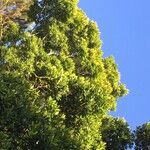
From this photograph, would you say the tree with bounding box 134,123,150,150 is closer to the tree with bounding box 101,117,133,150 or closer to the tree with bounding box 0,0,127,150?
the tree with bounding box 101,117,133,150

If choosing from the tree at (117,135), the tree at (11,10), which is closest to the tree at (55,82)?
the tree at (117,135)

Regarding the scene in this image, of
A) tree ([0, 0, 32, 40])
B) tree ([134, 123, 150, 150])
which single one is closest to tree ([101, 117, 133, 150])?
tree ([134, 123, 150, 150])

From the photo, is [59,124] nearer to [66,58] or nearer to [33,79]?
[33,79]

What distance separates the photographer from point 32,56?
20969mm

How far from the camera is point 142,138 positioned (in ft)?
80.5

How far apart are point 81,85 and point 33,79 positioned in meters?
1.98

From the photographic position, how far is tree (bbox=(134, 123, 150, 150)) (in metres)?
24.4

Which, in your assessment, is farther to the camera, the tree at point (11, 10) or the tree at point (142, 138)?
the tree at point (11, 10)

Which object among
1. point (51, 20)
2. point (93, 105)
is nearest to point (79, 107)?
point (93, 105)

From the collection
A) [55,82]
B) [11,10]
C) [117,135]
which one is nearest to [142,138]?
[117,135]

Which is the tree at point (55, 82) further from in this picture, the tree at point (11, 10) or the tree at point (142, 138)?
the tree at point (11, 10)

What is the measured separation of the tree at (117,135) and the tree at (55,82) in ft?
5.30

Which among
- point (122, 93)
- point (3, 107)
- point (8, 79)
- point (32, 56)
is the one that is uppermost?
point (122, 93)

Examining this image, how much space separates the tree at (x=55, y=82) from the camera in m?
18.3
